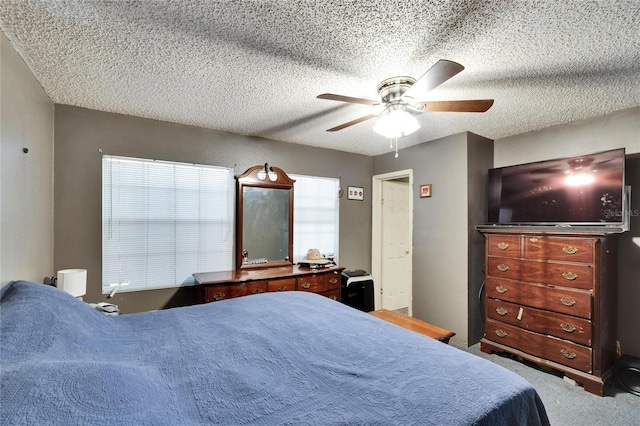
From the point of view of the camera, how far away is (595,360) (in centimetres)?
241

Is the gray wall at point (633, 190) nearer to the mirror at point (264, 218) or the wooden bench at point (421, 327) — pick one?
the wooden bench at point (421, 327)

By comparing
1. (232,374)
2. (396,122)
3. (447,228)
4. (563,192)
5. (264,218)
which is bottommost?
(232,374)

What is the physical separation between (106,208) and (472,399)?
3.20 metres

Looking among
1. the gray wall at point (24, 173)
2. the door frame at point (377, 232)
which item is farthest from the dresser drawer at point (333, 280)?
the gray wall at point (24, 173)

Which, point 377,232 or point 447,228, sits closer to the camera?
point 447,228

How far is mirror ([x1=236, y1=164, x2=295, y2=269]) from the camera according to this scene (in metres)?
3.44

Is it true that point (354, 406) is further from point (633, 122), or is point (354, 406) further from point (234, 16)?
point (633, 122)

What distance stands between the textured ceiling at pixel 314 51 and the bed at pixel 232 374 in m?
1.40

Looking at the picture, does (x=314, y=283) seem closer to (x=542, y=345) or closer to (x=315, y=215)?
(x=315, y=215)

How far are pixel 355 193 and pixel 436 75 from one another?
2.90 m

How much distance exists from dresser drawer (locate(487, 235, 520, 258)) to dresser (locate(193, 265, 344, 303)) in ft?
5.55

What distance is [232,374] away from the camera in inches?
44.6

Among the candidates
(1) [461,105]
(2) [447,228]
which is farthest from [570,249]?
(1) [461,105]

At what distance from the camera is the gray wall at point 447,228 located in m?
3.34
